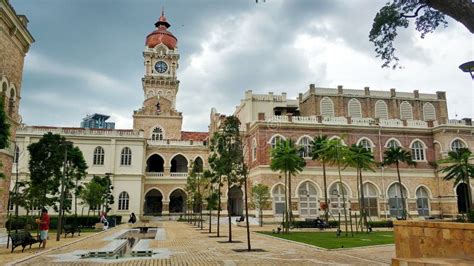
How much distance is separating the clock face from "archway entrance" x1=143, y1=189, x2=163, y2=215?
21.6m

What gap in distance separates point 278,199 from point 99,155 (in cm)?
2083

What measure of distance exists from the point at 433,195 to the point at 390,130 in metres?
8.14

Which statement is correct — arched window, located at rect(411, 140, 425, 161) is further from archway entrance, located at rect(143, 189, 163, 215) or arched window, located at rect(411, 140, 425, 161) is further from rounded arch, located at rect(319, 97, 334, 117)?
archway entrance, located at rect(143, 189, 163, 215)

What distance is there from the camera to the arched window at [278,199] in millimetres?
36562

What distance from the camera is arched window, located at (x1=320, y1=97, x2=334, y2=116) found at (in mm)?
42531

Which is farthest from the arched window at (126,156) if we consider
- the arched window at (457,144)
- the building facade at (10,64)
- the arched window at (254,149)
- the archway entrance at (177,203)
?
the arched window at (457,144)

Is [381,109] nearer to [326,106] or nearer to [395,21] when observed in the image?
[326,106]

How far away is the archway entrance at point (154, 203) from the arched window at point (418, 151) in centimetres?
3102

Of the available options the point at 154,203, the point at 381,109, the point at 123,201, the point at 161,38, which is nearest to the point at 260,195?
the point at 123,201

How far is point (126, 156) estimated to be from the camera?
43125mm

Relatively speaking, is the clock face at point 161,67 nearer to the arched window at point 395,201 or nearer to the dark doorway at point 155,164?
the dark doorway at point 155,164

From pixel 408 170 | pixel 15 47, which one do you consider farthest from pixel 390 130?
pixel 15 47

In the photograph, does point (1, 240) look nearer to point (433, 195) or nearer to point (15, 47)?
point (15, 47)

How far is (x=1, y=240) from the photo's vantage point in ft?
61.4
